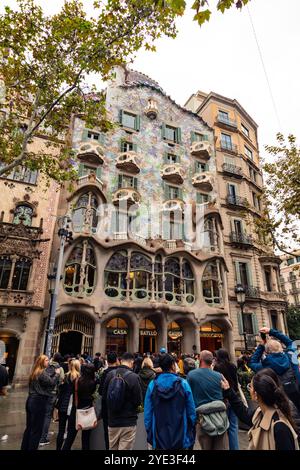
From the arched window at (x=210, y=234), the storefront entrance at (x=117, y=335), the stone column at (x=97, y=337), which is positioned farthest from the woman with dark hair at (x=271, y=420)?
the arched window at (x=210, y=234)

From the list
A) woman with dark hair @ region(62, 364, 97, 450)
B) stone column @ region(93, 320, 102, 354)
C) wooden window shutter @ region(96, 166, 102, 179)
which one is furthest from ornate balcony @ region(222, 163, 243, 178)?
woman with dark hair @ region(62, 364, 97, 450)

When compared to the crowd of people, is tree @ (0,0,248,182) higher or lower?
higher

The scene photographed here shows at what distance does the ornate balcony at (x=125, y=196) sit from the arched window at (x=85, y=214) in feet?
5.89

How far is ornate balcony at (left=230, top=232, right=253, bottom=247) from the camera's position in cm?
2519

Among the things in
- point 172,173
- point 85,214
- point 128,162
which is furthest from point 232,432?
point 172,173

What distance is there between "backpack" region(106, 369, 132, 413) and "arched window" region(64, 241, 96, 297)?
13629 millimetres

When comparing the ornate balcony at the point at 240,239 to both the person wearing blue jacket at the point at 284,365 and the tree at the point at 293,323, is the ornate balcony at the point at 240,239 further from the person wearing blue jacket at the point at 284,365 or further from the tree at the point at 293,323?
the person wearing blue jacket at the point at 284,365

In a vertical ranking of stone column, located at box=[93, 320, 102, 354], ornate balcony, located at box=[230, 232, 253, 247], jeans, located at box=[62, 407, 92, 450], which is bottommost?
jeans, located at box=[62, 407, 92, 450]

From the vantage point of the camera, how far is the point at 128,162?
909 inches

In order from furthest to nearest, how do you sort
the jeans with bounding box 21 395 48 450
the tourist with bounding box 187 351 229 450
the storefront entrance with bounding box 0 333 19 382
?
the storefront entrance with bounding box 0 333 19 382, the jeans with bounding box 21 395 48 450, the tourist with bounding box 187 351 229 450

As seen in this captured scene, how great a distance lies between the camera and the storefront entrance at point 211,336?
21.6 metres

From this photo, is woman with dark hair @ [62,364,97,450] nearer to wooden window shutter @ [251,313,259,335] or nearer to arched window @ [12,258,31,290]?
arched window @ [12,258,31,290]

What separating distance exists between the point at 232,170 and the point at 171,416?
92.1 feet

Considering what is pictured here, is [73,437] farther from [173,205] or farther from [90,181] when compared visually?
[173,205]
